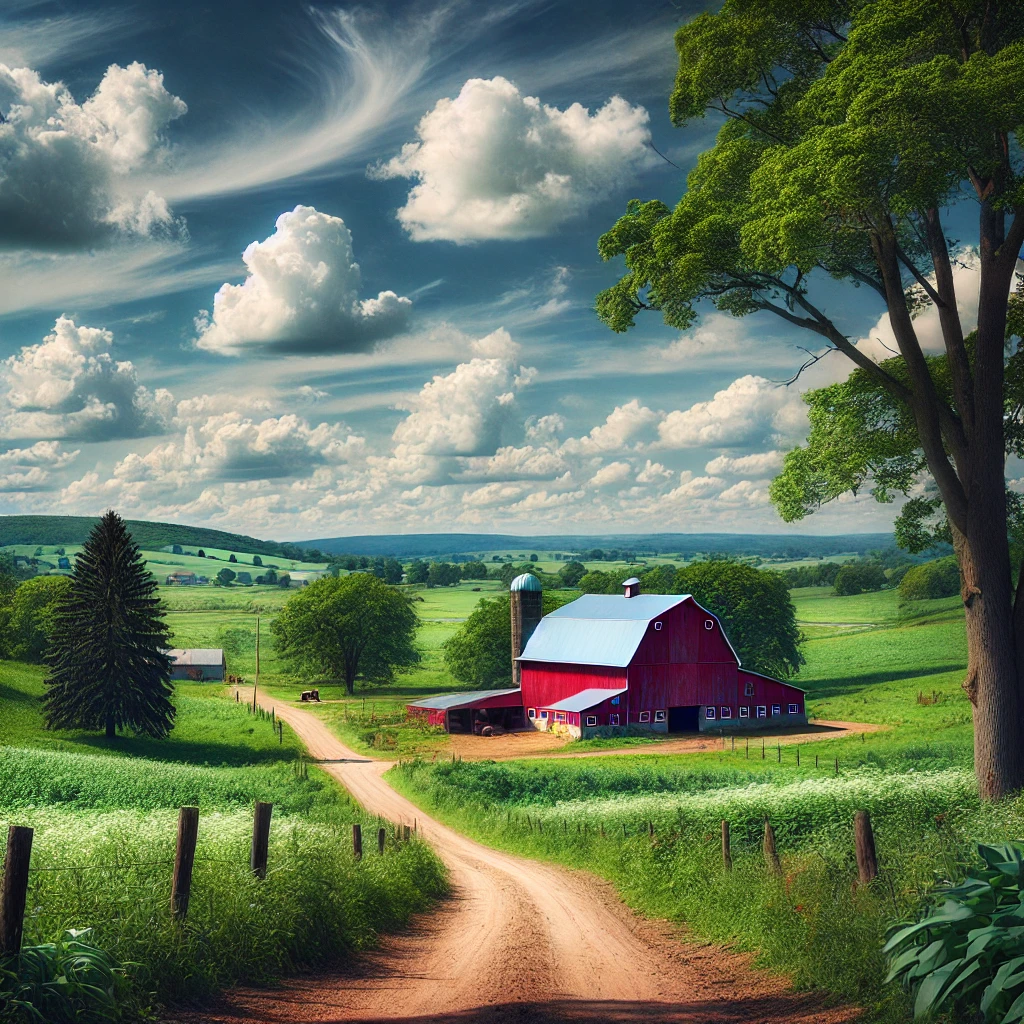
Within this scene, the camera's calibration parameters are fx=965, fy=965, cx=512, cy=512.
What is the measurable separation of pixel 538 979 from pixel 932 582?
129916mm

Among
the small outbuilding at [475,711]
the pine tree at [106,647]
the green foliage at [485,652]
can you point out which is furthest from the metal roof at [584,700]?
the pine tree at [106,647]

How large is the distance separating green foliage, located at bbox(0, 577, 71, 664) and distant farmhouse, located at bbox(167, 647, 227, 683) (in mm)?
20562

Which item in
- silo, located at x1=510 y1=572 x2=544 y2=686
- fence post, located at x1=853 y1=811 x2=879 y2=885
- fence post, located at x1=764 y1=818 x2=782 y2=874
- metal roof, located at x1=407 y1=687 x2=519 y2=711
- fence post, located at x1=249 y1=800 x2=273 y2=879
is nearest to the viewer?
fence post, located at x1=853 y1=811 x2=879 y2=885

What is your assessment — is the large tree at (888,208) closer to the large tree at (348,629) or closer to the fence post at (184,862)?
the fence post at (184,862)

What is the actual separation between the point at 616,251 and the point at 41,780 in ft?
84.2

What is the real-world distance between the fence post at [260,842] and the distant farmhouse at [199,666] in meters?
96.0

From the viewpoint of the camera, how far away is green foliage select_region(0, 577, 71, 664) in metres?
78.6

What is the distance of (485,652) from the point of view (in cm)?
8406

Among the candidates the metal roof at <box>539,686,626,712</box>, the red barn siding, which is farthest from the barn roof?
the metal roof at <box>539,686,626,712</box>

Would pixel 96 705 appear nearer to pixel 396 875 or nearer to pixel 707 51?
pixel 396 875

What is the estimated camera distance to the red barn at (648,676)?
5978 cm

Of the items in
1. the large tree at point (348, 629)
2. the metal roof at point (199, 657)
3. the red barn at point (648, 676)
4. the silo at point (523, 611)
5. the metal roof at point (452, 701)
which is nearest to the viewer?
the red barn at point (648, 676)

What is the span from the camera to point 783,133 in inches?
770

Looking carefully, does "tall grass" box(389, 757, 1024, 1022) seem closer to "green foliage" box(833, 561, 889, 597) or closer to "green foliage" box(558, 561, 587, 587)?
"green foliage" box(558, 561, 587, 587)
